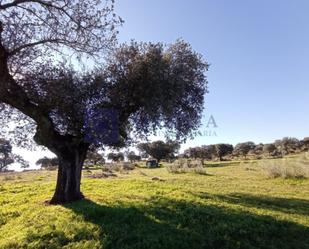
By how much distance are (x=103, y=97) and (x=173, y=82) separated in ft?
11.1

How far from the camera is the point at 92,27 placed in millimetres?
16891

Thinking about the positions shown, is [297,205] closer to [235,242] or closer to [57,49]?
[235,242]

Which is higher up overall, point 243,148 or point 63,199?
point 243,148

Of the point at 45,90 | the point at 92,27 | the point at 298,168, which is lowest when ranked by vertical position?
the point at 298,168

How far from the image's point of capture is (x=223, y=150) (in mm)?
89875

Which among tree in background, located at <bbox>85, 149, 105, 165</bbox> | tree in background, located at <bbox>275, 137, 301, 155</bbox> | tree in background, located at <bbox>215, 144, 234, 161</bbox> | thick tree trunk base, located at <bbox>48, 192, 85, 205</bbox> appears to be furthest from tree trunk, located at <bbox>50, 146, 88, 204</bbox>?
tree in background, located at <bbox>275, 137, 301, 155</bbox>

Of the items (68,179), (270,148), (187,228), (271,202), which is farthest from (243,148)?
(187,228)

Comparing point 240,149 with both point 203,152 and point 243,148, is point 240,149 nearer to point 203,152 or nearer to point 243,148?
point 243,148

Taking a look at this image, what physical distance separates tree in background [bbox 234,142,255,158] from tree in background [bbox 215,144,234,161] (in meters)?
4.62

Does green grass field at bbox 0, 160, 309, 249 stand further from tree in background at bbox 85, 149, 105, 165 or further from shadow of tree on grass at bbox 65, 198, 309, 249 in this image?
tree in background at bbox 85, 149, 105, 165

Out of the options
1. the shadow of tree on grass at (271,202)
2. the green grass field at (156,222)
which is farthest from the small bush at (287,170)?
the green grass field at (156,222)

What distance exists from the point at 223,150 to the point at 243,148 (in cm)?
954

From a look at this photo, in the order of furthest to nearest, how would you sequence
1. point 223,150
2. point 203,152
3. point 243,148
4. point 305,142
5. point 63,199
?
point 305,142, point 203,152, point 243,148, point 223,150, point 63,199

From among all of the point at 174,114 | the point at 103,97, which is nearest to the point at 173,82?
the point at 174,114
